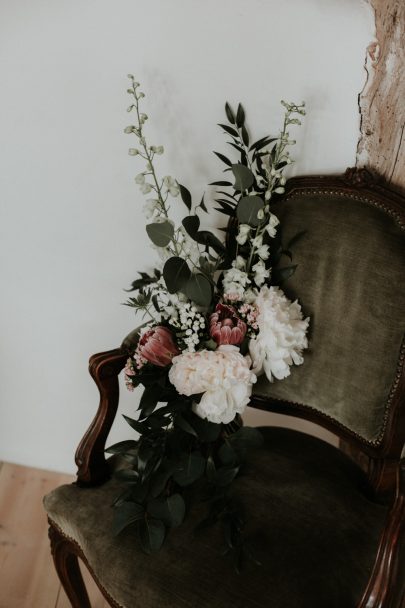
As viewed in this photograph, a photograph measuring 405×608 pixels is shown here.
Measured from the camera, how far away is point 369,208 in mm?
1120

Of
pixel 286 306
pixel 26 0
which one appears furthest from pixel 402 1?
pixel 26 0

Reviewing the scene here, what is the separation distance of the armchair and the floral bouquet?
0.17ft

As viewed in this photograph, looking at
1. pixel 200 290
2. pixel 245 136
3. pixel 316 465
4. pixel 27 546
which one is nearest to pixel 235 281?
pixel 200 290

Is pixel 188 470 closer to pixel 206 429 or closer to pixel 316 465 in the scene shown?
pixel 206 429

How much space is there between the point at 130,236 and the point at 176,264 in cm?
41

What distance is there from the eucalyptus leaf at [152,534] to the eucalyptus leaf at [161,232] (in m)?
0.51

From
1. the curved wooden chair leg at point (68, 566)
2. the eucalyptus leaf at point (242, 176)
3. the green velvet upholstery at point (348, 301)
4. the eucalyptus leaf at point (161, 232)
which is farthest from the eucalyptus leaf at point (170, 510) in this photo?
the eucalyptus leaf at point (242, 176)

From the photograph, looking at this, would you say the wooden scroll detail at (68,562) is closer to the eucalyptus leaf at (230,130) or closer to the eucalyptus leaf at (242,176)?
the eucalyptus leaf at (242,176)

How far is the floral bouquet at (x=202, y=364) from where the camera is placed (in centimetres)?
104

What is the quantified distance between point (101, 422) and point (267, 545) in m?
0.41

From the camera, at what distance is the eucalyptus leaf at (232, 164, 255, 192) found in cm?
110

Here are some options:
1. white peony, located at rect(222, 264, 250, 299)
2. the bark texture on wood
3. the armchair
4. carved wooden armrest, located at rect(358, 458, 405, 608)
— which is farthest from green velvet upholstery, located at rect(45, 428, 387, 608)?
the bark texture on wood

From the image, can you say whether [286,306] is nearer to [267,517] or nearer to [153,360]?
[153,360]

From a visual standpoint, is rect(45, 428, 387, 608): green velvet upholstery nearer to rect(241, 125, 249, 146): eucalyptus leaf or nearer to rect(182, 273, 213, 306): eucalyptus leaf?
rect(182, 273, 213, 306): eucalyptus leaf
